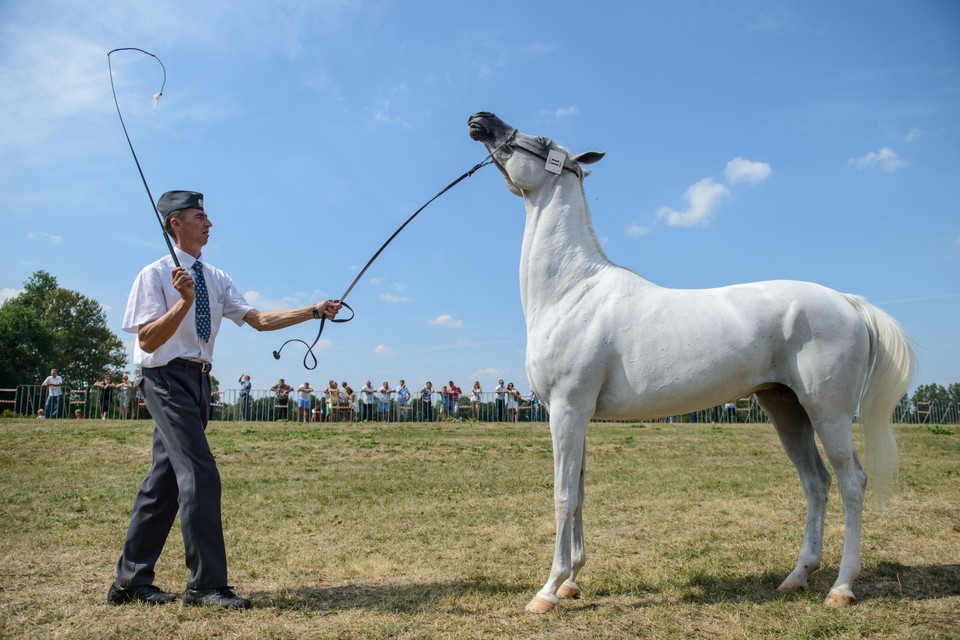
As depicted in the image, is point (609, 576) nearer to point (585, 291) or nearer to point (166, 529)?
point (585, 291)

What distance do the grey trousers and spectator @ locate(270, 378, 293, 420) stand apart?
887 inches

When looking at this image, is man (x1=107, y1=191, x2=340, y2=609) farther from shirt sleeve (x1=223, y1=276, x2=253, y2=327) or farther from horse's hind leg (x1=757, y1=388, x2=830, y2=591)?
horse's hind leg (x1=757, y1=388, x2=830, y2=591)

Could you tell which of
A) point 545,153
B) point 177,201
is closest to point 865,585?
point 545,153

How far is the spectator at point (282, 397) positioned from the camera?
26664mm

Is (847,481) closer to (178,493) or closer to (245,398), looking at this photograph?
(178,493)

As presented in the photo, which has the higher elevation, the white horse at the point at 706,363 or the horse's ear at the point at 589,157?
the horse's ear at the point at 589,157

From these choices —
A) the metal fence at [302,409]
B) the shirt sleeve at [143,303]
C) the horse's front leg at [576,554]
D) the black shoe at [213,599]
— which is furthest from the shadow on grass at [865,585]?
the metal fence at [302,409]

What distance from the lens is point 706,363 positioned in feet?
15.5

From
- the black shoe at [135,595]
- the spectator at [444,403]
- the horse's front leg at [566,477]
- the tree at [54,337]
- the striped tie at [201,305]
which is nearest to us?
the black shoe at [135,595]

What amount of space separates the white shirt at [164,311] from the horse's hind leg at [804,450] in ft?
14.6

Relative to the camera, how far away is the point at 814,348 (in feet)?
15.6

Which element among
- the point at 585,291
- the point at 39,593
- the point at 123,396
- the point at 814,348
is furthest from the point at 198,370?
the point at 123,396

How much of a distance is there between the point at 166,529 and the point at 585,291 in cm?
354

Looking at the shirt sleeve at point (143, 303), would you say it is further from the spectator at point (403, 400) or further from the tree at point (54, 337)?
the tree at point (54, 337)
